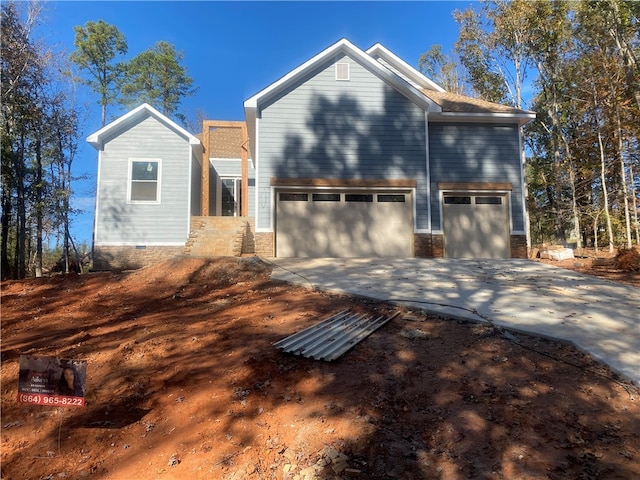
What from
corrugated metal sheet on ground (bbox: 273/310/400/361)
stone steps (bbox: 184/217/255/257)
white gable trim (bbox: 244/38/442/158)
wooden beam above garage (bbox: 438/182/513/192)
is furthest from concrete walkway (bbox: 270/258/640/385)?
white gable trim (bbox: 244/38/442/158)

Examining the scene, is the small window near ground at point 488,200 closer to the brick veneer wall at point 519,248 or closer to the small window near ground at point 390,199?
the brick veneer wall at point 519,248

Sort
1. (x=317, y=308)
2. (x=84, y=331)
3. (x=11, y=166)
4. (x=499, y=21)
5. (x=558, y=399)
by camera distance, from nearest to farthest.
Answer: (x=558, y=399)
(x=84, y=331)
(x=317, y=308)
(x=11, y=166)
(x=499, y=21)

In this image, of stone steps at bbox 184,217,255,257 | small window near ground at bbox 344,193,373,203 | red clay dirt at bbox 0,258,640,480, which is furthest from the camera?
small window near ground at bbox 344,193,373,203

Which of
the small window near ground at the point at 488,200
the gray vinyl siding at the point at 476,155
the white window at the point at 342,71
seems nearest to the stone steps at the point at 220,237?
the white window at the point at 342,71

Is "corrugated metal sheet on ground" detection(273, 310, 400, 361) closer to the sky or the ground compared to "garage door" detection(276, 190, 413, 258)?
closer to the ground

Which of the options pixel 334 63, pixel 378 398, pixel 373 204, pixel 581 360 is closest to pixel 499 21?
pixel 334 63

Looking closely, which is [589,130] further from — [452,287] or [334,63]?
[452,287]

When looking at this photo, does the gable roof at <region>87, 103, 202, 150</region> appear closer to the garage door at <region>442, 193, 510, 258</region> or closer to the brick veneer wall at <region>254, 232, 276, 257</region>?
the brick veneer wall at <region>254, 232, 276, 257</region>

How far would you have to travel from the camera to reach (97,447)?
2.63 m

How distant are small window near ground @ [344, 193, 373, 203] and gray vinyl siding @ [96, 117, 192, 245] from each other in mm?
5810

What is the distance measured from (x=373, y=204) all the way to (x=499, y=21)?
13145 millimetres

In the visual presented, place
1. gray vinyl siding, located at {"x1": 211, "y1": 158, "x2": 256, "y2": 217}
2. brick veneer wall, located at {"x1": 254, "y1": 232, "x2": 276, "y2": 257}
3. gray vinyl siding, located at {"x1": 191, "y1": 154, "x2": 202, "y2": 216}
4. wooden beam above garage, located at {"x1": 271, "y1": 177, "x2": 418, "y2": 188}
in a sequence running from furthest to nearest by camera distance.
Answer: gray vinyl siding, located at {"x1": 211, "y1": 158, "x2": 256, "y2": 217}
gray vinyl siding, located at {"x1": 191, "y1": 154, "x2": 202, "y2": 216}
wooden beam above garage, located at {"x1": 271, "y1": 177, "x2": 418, "y2": 188}
brick veneer wall, located at {"x1": 254, "y1": 232, "x2": 276, "y2": 257}

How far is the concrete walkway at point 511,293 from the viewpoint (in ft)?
13.4

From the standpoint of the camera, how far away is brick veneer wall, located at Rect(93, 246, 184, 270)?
1241 cm
